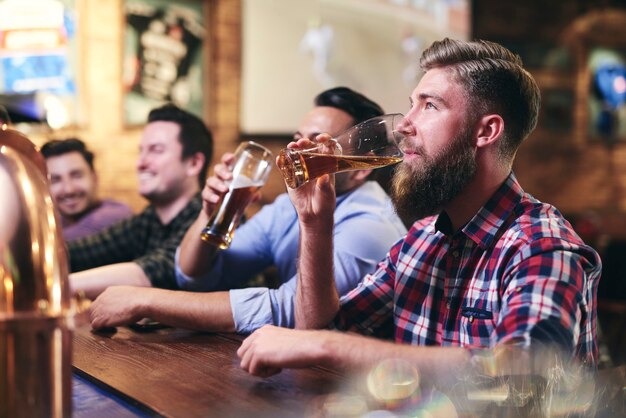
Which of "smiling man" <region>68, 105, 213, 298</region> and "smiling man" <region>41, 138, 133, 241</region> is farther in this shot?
"smiling man" <region>41, 138, 133, 241</region>

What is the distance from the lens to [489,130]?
1.38 metres

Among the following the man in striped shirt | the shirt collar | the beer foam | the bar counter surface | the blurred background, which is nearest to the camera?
the bar counter surface

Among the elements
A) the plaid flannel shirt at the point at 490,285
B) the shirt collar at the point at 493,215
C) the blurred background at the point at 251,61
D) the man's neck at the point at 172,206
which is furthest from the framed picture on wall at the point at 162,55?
the shirt collar at the point at 493,215

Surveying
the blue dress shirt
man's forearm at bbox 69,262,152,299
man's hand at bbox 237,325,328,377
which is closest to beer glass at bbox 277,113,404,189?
the blue dress shirt

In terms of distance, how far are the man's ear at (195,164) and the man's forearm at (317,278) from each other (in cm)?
123

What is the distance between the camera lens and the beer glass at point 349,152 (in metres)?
1.40

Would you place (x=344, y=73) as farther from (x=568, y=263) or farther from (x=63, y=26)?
(x=568, y=263)

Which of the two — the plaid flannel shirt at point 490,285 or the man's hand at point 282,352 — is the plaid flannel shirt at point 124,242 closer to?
the plaid flannel shirt at point 490,285

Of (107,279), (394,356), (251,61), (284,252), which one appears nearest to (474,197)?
(394,356)

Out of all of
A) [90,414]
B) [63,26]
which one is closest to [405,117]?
[90,414]

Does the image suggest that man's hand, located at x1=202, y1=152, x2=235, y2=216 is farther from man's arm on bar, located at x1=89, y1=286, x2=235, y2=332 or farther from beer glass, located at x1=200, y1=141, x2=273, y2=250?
man's arm on bar, located at x1=89, y1=286, x2=235, y2=332

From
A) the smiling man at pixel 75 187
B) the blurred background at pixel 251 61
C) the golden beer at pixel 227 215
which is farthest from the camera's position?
the blurred background at pixel 251 61

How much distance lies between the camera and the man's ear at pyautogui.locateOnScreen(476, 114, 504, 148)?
1.38 metres

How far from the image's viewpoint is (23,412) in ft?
1.97
